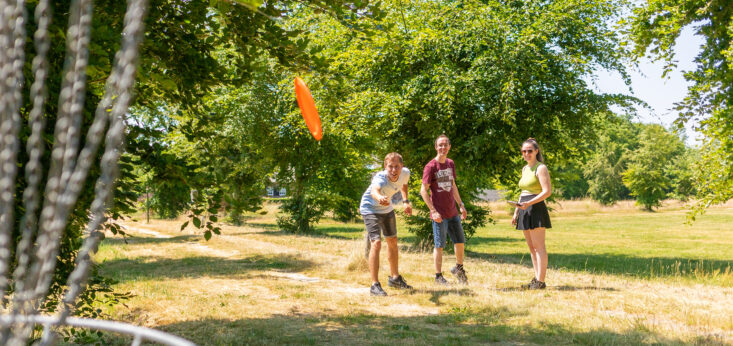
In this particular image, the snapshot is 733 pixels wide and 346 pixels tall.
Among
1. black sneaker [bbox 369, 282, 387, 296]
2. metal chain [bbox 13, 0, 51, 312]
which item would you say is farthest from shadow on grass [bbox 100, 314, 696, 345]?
metal chain [bbox 13, 0, 51, 312]

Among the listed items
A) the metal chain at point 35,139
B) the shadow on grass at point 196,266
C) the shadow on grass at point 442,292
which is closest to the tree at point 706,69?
the shadow on grass at point 442,292

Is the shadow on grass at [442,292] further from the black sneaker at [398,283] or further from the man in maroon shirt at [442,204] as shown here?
the man in maroon shirt at [442,204]

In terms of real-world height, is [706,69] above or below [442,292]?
above

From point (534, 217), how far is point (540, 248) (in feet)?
1.48

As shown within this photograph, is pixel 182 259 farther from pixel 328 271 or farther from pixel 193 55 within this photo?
pixel 193 55

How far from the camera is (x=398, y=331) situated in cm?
538

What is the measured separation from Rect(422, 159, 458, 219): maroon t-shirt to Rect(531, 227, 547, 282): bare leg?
122 centimetres

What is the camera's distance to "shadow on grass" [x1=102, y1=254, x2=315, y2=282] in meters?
9.91

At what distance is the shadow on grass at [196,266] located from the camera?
32.5ft

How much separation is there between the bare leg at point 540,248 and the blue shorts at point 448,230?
41.9 inches

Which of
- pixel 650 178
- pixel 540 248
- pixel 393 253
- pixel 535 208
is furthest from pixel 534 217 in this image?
pixel 650 178

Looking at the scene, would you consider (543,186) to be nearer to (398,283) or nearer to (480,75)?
(398,283)

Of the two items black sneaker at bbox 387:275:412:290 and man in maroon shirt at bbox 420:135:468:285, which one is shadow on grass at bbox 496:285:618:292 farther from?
black sneaker at bbox 387:275:412:290

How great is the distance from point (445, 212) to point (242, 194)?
362 cm
